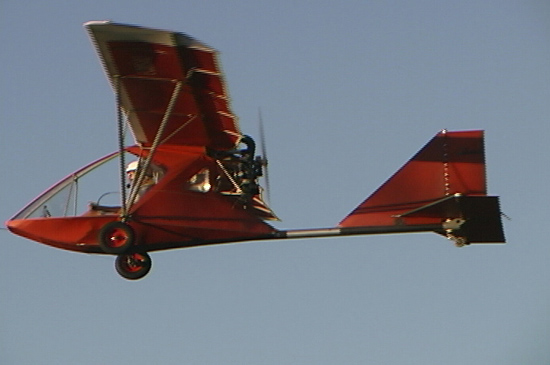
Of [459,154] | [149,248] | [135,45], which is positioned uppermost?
[135,45]

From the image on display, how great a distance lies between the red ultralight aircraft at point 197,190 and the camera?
18797mm

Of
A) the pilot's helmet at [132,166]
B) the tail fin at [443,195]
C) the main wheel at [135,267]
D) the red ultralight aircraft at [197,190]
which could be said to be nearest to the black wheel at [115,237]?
the red ultralight aircraft at [197,190]

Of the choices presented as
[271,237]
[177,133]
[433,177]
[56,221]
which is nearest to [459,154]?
[433,177]

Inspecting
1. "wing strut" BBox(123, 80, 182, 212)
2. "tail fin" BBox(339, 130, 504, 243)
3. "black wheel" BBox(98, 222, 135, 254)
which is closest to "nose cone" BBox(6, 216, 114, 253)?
"black wheel" BBox(98, 222, 135, 254)

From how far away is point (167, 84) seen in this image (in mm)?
18922

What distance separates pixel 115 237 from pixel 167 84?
2.59 m

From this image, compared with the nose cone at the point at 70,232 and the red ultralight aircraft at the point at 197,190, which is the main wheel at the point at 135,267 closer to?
the red ultralight aircraft at the point at 197,190

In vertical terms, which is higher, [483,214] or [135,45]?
[135,45]

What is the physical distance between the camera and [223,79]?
18.6 metres

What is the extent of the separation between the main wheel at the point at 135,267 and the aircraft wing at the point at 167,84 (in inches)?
75.4

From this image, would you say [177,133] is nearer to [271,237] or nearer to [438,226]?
[271,237]

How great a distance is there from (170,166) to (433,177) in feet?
14.0

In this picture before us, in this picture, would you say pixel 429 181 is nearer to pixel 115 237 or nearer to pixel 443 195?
pixel 443 195

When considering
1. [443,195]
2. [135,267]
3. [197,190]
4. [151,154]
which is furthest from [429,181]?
[135,267]
